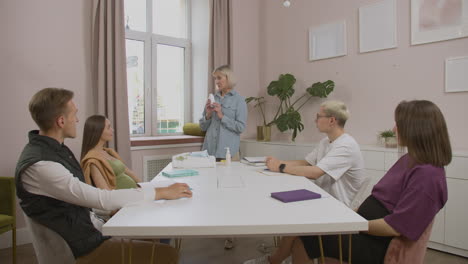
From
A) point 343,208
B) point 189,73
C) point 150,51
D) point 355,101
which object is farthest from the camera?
point 189,73

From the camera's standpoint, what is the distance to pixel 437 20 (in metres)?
3.05

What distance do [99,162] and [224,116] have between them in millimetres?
1379

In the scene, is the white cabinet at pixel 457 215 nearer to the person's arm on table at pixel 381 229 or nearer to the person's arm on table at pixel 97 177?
the person's arm on table at pixel 381 229

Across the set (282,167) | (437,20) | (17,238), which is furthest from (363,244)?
(17,238)

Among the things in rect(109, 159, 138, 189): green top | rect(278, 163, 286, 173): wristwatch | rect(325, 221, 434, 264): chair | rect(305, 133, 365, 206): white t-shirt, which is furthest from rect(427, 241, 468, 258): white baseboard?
rect(109, 159, 138, 189): green top

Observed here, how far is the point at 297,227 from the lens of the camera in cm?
112

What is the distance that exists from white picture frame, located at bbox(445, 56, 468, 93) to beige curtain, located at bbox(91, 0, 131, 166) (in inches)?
119

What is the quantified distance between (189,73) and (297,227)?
11.7 ft

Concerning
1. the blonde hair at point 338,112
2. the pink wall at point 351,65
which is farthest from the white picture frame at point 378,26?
the blonde hair at point 338,112

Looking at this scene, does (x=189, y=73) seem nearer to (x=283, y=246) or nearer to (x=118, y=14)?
(x=118, y=14)

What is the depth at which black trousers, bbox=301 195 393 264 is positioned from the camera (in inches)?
53.1

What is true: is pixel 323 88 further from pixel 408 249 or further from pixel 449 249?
pixel 408 249

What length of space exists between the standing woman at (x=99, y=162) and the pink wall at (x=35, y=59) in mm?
1194

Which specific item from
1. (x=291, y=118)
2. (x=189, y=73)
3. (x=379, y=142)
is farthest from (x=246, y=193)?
(x=189, y=73)
